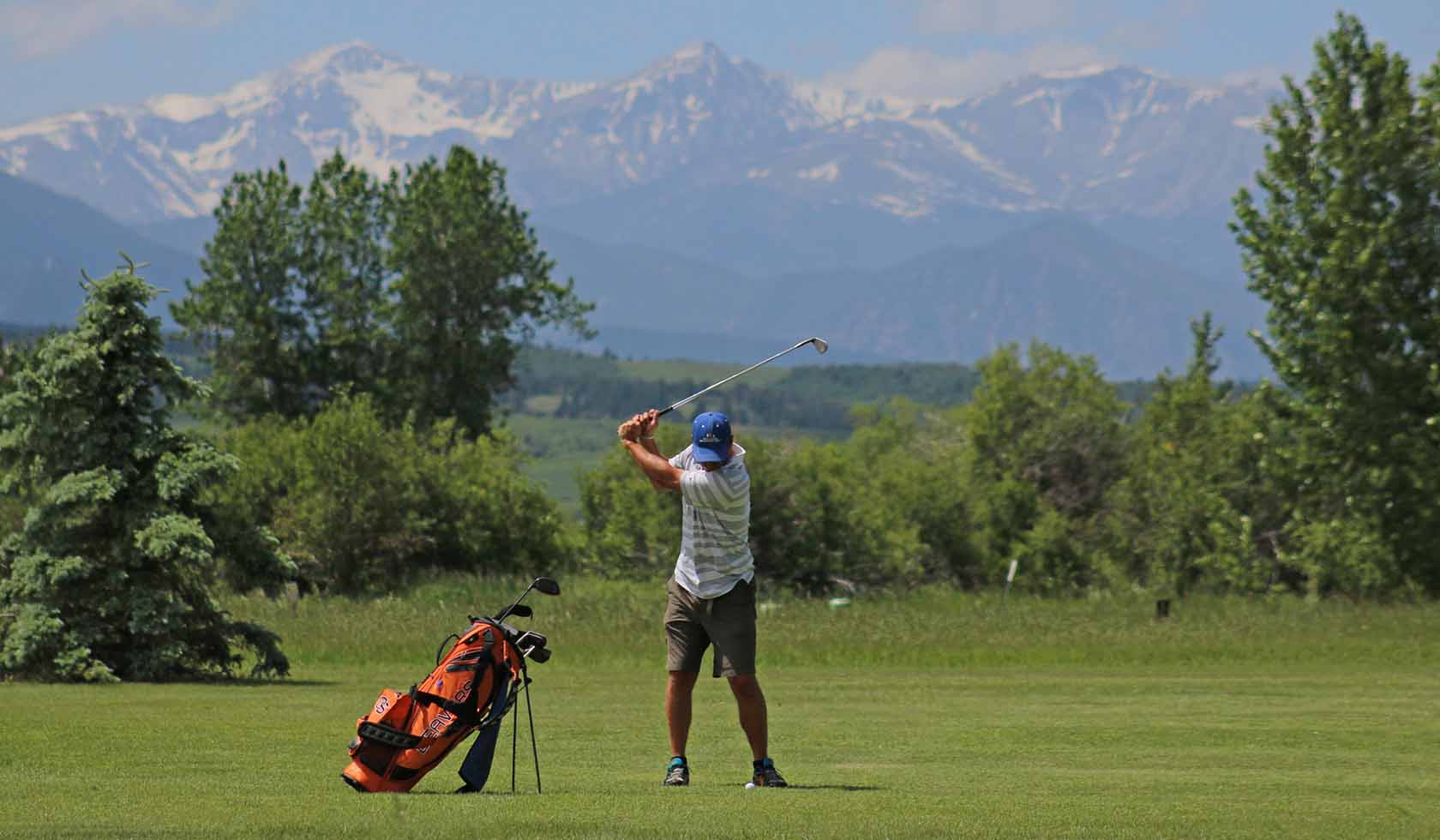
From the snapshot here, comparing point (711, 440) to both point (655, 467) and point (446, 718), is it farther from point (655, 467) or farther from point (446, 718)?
point (446, 718)

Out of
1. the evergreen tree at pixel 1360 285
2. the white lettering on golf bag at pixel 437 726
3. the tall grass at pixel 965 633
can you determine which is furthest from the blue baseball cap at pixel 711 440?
the evergreen tree at pixel 1360 285

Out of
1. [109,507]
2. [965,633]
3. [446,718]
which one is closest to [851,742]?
[446,718]

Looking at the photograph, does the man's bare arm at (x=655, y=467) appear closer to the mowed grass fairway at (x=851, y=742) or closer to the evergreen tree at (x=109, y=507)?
the mowed grass fairway at (x=851, y=742)

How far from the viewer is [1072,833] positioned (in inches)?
402

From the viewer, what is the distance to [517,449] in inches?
2623

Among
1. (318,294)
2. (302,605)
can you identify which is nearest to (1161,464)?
(318,294)

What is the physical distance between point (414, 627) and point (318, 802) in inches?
929

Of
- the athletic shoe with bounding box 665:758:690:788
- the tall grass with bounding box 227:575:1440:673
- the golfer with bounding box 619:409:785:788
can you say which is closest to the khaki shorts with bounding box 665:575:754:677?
the golfer with bounding box 619:409:785:788

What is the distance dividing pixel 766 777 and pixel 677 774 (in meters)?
0.61

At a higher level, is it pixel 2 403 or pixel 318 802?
pixel 2 403

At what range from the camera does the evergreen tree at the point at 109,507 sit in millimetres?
23156

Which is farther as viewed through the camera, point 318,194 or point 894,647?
point 318,194

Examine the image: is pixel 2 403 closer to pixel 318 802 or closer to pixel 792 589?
pixel 318 802

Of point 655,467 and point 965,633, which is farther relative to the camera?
point 965,633
